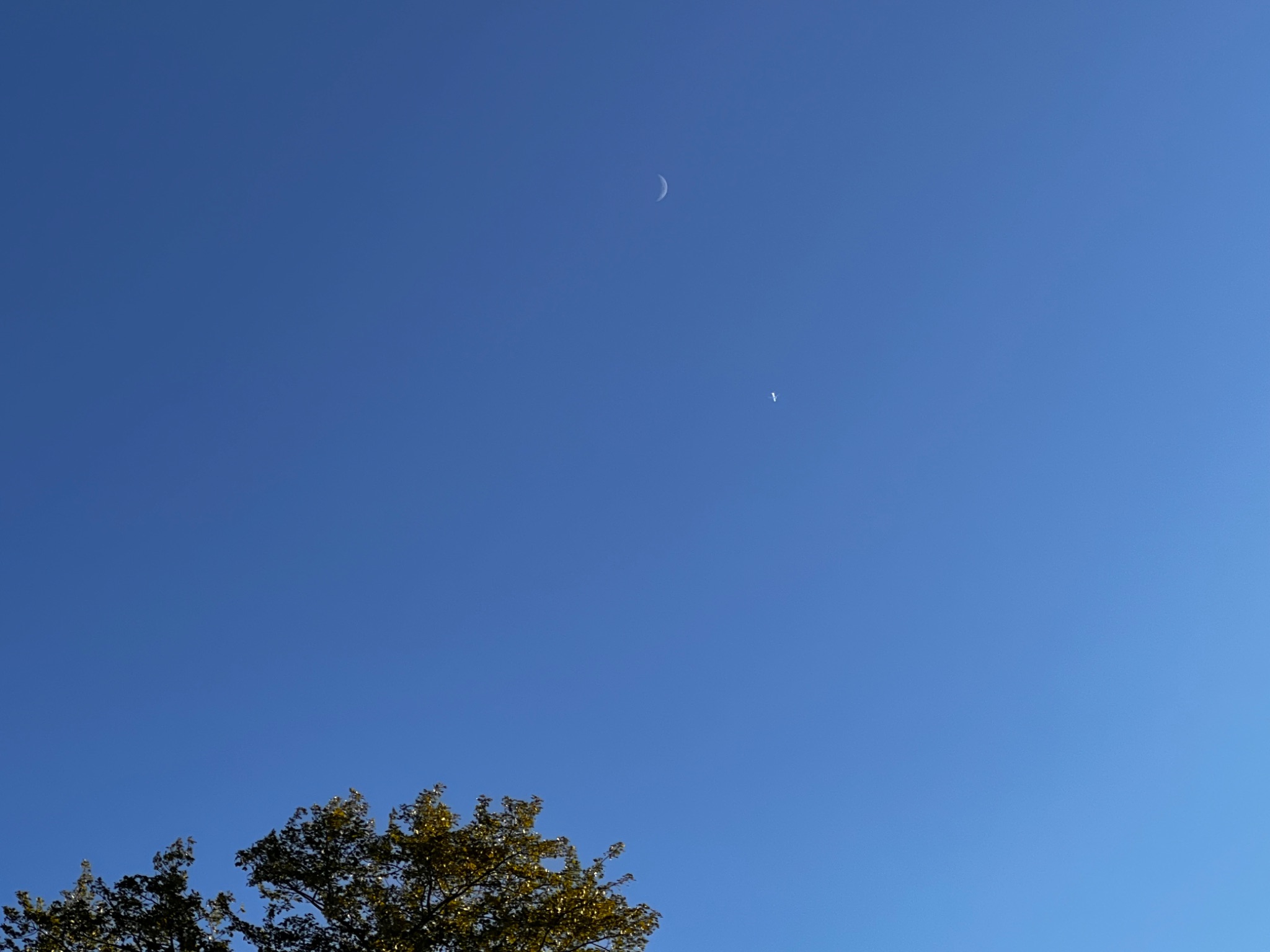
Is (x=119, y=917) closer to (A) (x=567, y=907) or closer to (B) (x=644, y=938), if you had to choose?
(A) (x=567, y=907)

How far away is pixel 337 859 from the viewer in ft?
82.2

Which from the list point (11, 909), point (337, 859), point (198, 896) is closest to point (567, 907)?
point (337, 859)

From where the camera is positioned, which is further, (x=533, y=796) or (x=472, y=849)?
(x=533, y=796)

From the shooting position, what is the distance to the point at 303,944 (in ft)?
78.6

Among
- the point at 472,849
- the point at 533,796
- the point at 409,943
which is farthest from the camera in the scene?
the point at 533,796

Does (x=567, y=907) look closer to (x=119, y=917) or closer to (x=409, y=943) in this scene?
(x=409, y=943)

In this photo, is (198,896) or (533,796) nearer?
(198,896)

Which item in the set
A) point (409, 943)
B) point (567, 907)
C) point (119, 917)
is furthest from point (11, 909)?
point (567, 907)

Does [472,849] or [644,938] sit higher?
[472,849]

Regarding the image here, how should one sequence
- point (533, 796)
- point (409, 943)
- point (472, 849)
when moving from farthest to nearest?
1. point (533, 796)
2. point (472, 849)
3. point (409, 943)

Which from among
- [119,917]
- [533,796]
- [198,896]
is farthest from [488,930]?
[119,917]

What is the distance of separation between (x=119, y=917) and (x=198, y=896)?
194 centimetres

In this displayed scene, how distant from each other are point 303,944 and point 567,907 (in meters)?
6.76

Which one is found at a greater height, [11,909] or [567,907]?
[11,909]
